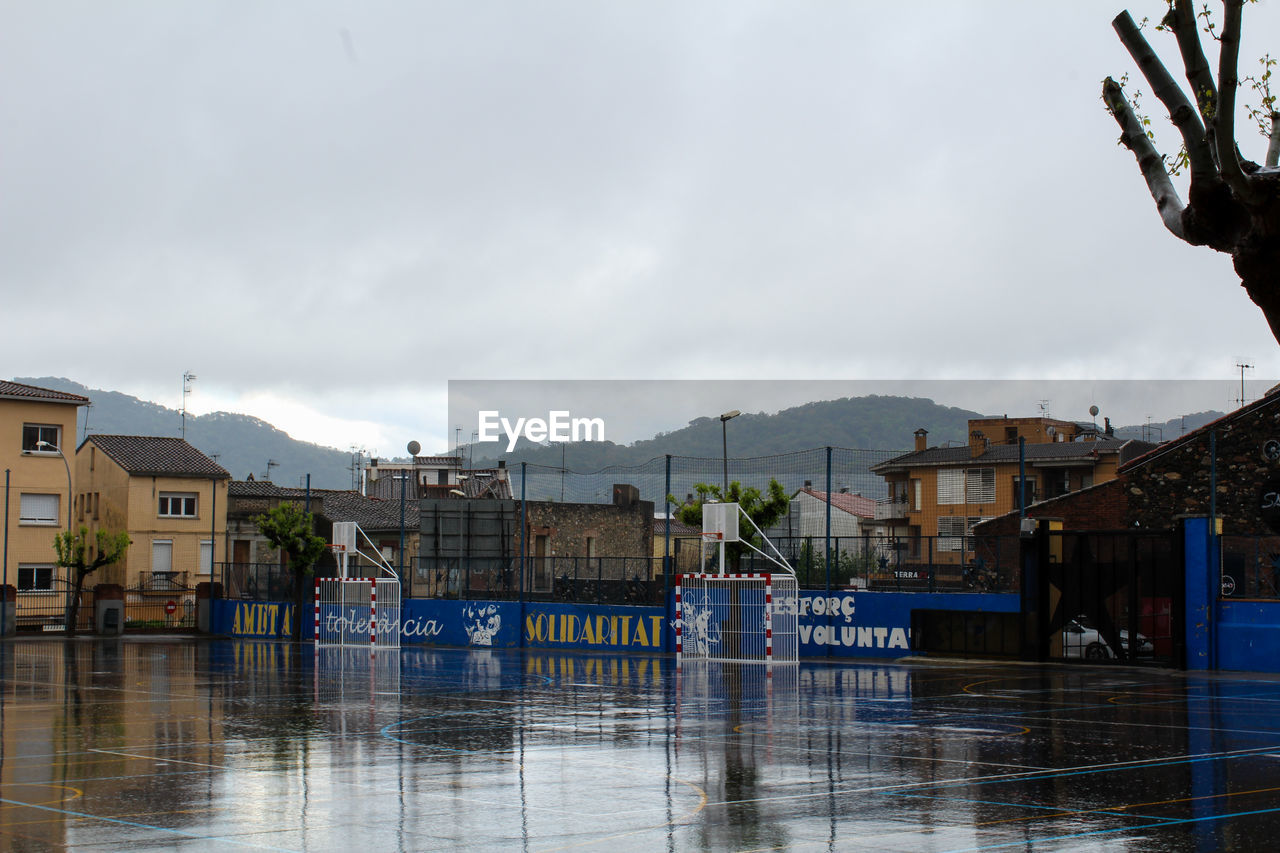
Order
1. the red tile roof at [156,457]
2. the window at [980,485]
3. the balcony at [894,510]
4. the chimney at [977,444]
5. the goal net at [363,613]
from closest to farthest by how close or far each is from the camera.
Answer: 1. the goal net at [363,613]
2. the red tile roof at [156,457]
3. the window at [980,485]
4. the chimney at [977,444]
5. the balcony at [894,510]

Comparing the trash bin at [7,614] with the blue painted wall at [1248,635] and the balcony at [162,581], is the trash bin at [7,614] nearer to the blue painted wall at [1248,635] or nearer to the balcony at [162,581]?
the balcony at [162,581]

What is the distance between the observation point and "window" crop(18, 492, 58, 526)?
54906 millimetres

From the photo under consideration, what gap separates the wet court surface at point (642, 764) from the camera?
29.0 ft

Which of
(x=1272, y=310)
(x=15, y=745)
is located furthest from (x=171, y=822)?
(x=1272, y=310)

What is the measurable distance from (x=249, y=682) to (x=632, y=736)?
421 inches

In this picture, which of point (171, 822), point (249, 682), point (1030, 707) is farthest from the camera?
point (249, 682)

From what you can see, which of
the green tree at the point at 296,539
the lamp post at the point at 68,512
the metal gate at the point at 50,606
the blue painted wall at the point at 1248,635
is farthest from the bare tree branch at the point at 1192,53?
the metal gate at the point at 50,606

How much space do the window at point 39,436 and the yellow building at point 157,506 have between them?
13.9 ft

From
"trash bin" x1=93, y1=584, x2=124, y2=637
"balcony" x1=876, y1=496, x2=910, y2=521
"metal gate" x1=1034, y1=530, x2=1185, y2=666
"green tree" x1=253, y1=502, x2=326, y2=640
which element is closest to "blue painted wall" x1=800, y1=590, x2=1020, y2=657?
"metal gate" x1=1034, y1=530, x2=1185, y2=666

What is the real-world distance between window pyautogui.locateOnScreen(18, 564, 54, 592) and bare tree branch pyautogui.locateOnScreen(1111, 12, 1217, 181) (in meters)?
54.8

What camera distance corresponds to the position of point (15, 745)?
13836 millimetres

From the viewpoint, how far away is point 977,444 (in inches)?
2874

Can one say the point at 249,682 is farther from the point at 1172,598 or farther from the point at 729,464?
the point at 1172,598

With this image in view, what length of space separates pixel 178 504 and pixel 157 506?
1135 millimetres
